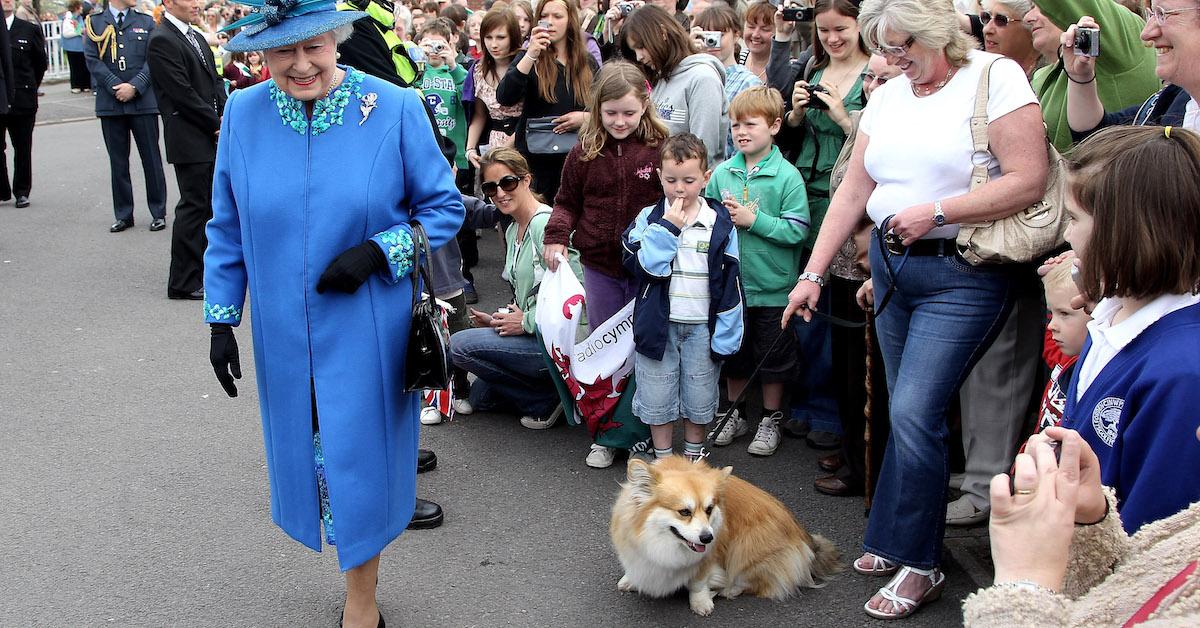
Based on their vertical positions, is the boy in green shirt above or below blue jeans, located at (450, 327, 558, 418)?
above

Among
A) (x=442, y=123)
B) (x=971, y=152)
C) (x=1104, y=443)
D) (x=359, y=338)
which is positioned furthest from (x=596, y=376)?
(x=442, y=123)

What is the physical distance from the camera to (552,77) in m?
6.54

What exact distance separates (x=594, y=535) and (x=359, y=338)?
1.49 metres

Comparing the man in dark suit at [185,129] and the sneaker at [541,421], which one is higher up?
the man in dark suit at [185,129]

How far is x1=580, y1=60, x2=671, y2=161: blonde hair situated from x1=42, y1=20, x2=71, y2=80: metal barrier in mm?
22395

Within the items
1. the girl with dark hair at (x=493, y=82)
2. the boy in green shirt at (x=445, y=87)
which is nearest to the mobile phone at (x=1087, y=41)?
the girl with dark hair at (x=493, y=82)

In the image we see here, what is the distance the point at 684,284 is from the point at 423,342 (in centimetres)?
149

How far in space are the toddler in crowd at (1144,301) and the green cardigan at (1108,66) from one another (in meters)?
1.52

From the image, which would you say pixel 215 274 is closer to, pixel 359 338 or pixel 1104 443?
pixel 359 338

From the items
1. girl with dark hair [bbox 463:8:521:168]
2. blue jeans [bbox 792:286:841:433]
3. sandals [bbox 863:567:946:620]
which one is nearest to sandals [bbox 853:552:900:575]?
sandals [bbox 863:567:946:620]

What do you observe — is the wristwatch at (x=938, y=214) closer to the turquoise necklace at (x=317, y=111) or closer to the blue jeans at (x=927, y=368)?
the blue jeans at (x=927, y=368)

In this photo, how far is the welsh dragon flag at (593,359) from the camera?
4.80 m

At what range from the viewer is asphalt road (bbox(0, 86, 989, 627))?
3727mm

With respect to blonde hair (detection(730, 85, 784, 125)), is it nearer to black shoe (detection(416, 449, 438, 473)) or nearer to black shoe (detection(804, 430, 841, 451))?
black shoe (detection(804, 430, 841, 451))
